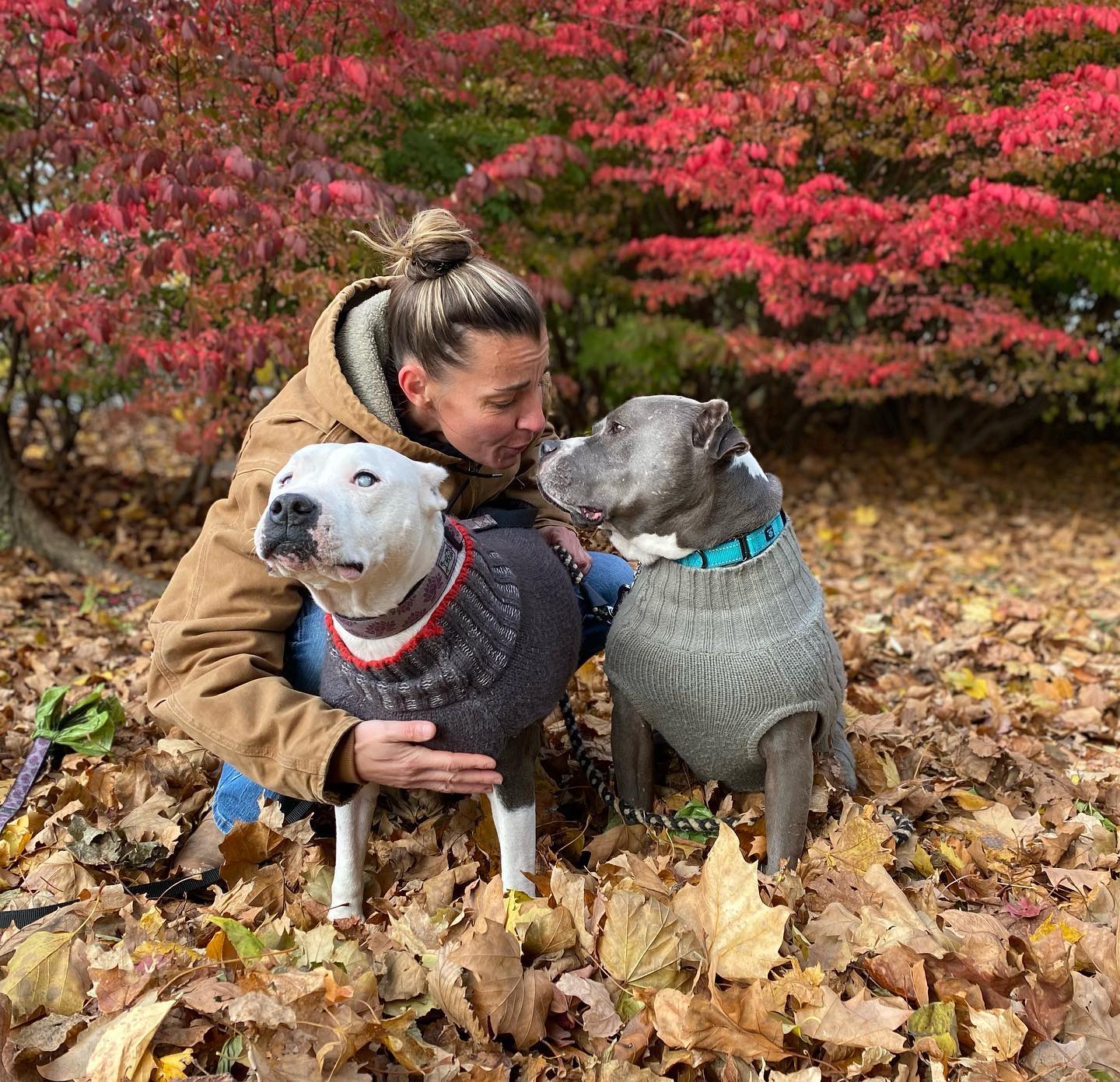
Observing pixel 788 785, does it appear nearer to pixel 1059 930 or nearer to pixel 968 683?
pixel 1059 930

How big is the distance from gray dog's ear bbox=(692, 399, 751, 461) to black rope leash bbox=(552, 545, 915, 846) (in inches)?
15.6

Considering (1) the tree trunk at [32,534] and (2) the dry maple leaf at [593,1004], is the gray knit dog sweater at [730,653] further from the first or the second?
(1) the tree trunk at [32,534]

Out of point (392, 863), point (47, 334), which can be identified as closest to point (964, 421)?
point (47, 334)

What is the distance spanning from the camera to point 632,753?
9.05ft

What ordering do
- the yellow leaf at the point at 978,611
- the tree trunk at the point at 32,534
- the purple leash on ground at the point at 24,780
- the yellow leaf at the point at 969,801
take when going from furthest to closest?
the tree trunk at the point at 32,534, the yellow leaf at the point at 978,611, the yellow leaf at the point at 969,801, the purple leash on ground at the point at 24,780

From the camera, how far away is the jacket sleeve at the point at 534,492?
131 inches

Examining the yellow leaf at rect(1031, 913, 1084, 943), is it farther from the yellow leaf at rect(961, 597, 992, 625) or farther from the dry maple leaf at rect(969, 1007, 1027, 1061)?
the yellow leaf at rect(961, 597, 992, 625)

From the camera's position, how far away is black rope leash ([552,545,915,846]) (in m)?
2.71

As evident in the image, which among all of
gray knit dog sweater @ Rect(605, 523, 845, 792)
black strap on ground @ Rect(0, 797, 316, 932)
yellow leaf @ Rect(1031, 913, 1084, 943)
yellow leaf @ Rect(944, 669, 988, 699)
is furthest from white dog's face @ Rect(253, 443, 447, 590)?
yellow leaf @ Rect(944, 669, 988, 699)

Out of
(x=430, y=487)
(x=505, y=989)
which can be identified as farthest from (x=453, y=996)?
(x=430, y=487)

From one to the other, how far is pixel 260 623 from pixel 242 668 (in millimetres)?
137

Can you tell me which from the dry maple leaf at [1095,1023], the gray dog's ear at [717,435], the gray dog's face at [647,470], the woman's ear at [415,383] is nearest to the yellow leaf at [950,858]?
the dry maple leaf at [1095,1023]

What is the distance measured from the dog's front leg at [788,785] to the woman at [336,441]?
26.6 inches

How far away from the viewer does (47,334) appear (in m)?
5.43
